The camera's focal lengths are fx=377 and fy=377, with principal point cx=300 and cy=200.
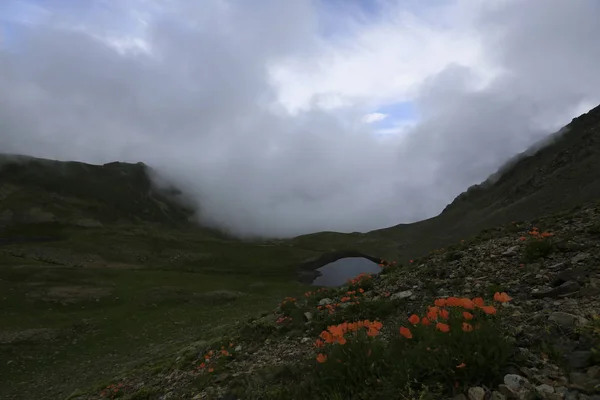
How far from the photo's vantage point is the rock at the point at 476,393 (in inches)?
194

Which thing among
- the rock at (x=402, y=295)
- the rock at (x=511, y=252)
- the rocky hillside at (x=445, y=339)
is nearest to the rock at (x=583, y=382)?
the rocky hillside at (x=445, y=339)

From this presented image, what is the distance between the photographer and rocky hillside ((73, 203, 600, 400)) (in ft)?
17.1

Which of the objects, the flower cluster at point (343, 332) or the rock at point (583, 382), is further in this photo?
the flower cluster at point (343, 332)

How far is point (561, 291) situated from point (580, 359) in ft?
11.0

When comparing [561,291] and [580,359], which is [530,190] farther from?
[580,359]

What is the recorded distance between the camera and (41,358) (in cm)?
3256

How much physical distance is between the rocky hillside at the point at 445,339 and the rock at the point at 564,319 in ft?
0.06

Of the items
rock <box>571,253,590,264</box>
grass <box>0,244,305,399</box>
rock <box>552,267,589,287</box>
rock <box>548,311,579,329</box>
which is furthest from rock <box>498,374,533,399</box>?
grass <box>0,244,305,399</box>

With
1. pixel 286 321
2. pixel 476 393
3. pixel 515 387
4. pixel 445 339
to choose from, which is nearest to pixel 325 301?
pixel 286 321

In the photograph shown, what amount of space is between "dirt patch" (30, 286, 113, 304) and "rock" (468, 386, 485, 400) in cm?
5864

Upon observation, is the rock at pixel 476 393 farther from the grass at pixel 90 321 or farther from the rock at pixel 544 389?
the grass at pixel 90 321

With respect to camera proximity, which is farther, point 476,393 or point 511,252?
point 511,252

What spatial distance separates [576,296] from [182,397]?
9.52 meters

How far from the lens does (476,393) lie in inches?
Result: 195
